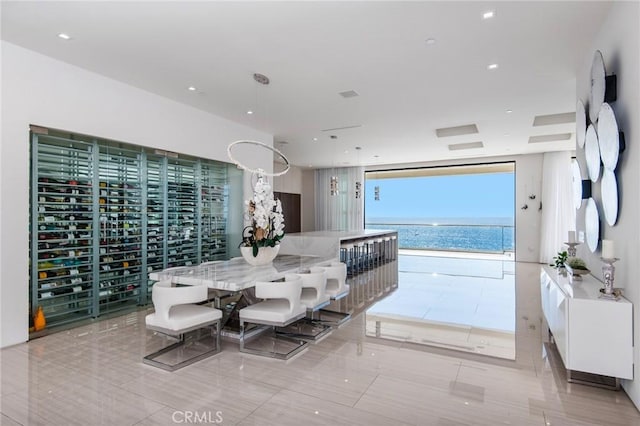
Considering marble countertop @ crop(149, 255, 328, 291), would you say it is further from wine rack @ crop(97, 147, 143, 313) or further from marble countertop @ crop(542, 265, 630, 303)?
marble countertop @ crop(542, 265, 630, 303)

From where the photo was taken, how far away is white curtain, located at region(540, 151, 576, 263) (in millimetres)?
9500

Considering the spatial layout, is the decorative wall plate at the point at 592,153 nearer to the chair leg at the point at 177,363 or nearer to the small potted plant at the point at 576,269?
the small potted plant at the point at 576,269

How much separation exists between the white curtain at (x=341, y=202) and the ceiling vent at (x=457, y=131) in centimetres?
499

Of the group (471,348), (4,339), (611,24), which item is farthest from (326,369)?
(611,24)

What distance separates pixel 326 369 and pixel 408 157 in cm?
855

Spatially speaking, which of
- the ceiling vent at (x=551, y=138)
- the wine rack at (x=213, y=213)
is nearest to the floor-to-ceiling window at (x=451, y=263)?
the ceiling vent at (x=551, y=138)

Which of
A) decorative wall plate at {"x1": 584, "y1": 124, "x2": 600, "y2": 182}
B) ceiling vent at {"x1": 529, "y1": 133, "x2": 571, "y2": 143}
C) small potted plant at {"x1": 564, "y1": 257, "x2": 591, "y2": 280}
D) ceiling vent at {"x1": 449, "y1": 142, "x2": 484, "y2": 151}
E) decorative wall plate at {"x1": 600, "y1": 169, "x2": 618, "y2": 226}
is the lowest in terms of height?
small potted plant at {"x1": 564, "y1": 257, "x2": 591, "y2": 280}

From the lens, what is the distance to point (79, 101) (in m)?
4.33

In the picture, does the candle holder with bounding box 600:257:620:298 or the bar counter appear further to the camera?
the bar counter

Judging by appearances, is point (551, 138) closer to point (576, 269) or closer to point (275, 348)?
point (576, 269)

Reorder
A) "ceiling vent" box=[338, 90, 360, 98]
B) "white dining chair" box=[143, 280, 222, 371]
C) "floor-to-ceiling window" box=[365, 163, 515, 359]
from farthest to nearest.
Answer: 1. "ceiling vent" box=[338, 90, 360, 98]
2. "floor-to-ceiling window" box=[365, 163, 515, 359]
3. "white dining chair" box=[143, 280, 222, 371]

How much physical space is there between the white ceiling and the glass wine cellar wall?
1.07 metres

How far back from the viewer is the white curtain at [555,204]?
950 centimetres

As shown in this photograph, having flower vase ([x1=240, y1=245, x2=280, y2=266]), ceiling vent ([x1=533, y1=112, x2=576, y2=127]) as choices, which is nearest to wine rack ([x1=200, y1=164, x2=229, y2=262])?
flower vase ([x1=240, y1=245, x2=280, y2=266])
